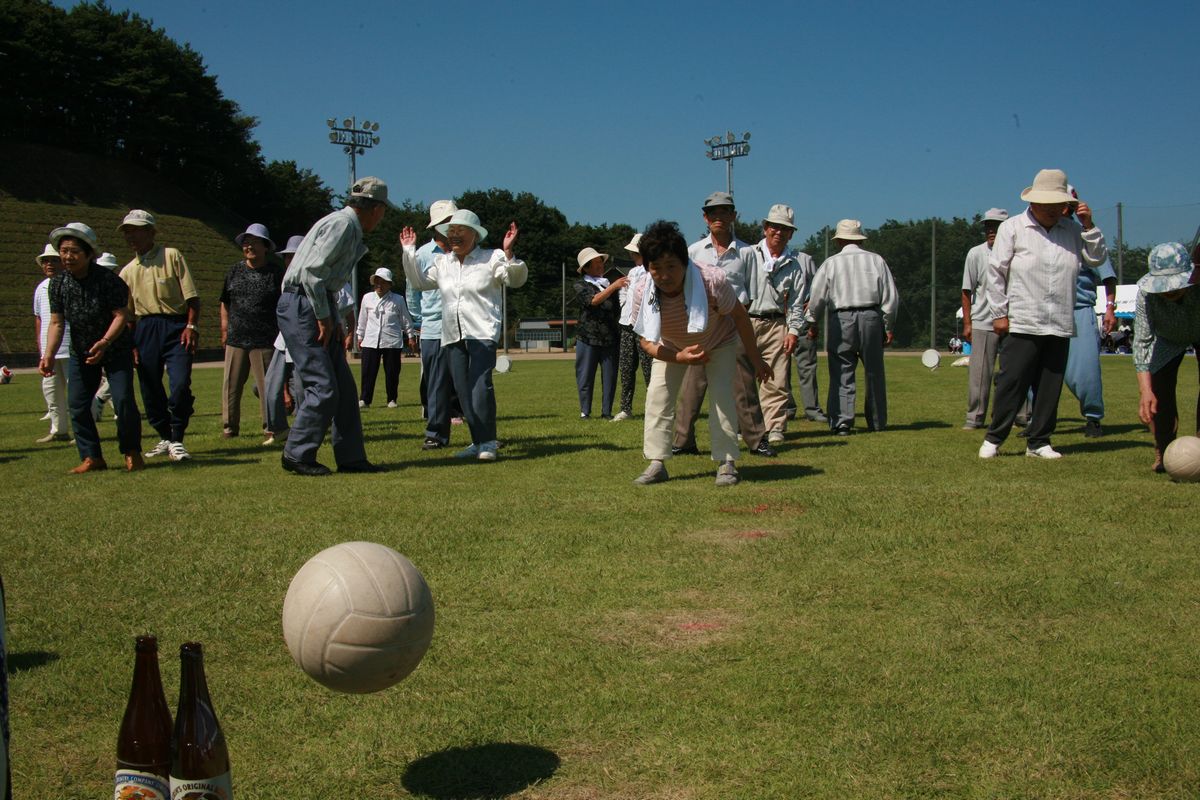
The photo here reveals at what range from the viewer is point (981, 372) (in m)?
12.1

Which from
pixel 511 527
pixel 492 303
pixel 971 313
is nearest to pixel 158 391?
pixel 492 303

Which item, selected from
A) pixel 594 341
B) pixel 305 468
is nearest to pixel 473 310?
pixel 305 468

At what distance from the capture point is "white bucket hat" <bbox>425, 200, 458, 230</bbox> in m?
10.9

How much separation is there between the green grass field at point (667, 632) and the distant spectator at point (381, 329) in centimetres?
806

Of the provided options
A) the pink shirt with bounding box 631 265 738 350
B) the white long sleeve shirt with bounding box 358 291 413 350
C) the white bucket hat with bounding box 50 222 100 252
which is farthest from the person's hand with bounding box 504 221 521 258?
the white long sleeve shirt with bounding box 358 291 413 350

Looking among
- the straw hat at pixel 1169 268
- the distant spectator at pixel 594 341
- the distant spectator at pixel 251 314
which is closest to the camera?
the straw hat at pixel 1169 268

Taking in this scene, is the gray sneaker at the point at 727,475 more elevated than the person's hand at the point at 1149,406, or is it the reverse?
the person's hand at the point at 1149,406

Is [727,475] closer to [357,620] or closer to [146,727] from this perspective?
[357,620]

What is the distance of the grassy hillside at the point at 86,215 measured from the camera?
63.0m

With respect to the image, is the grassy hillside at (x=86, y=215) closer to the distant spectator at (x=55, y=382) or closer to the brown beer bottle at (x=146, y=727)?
the distant spectator at (x=55, y=382)

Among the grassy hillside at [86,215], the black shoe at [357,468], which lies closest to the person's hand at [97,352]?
the black shoe at [357,468]

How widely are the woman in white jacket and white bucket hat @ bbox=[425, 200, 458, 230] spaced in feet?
1.49

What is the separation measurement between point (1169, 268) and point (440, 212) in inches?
261

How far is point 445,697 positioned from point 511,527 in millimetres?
2853
